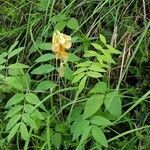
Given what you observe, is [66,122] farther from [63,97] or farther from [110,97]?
[110,97]

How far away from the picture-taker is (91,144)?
152 cm

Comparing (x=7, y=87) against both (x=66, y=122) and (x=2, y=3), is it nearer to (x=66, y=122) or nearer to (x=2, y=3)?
(x=66, y=122)

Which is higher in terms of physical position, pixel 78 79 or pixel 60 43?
pixel 60 43

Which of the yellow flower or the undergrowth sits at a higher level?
the yellow flower

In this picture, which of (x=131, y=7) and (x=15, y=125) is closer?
(x=15, y=125)

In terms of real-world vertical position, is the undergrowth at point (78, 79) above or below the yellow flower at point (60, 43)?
below

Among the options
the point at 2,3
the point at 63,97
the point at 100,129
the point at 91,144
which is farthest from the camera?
the point at 2,3

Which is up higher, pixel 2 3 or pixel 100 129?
pixel 2 3

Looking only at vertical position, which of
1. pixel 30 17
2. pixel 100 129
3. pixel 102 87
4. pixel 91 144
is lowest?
pixel 91 144

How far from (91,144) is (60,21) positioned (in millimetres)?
547

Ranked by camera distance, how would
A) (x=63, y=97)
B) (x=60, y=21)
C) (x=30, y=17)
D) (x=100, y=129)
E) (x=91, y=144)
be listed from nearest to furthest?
(x=100, y=129) → (x=91, y=144) → (x=63, y=97) → (x=60, y=21) → (x=30, y=17)

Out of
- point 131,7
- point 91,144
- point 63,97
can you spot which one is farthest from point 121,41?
point 91,144

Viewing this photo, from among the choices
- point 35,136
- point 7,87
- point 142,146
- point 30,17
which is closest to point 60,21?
point 30,17

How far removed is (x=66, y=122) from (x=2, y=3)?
915 millimetres
